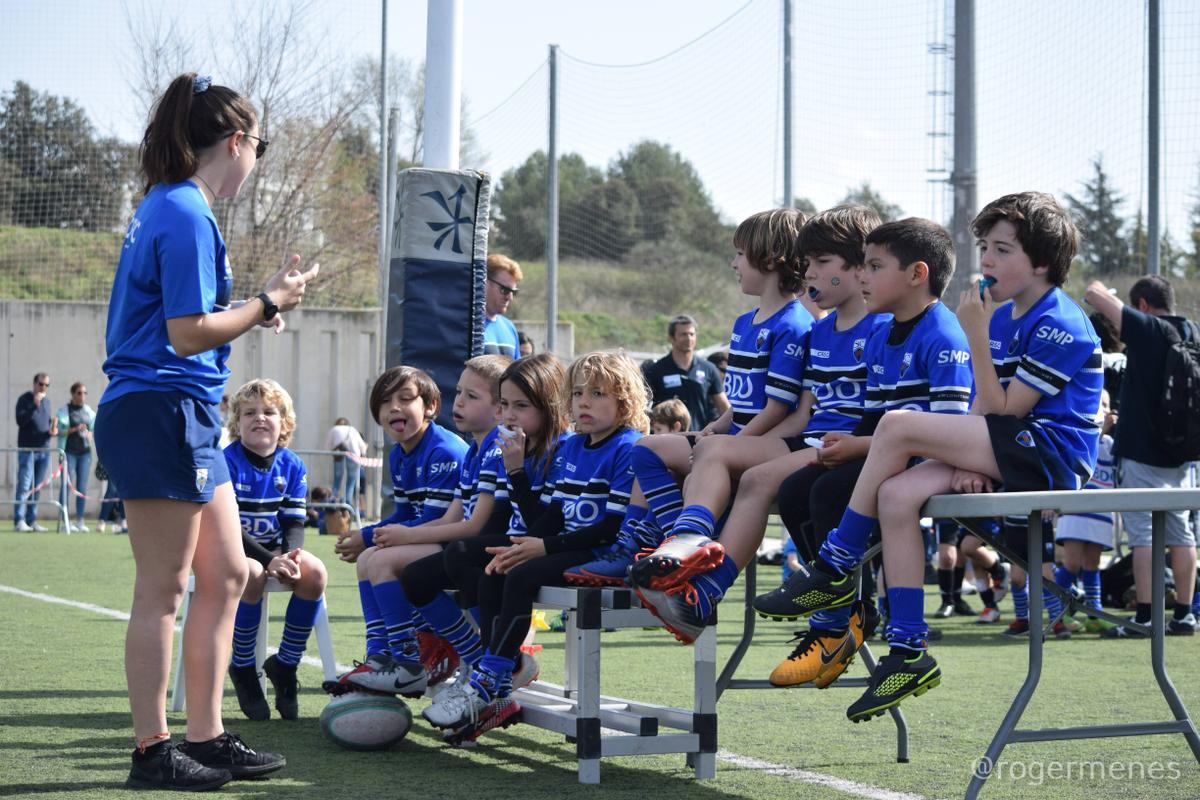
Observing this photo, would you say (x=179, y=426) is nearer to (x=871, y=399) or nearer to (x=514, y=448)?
(x=514, y=448)

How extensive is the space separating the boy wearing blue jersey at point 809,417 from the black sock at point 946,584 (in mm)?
5436

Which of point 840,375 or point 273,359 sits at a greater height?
point 273,359

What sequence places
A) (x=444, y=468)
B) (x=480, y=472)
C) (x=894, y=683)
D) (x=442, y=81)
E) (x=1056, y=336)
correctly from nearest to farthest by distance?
1. (x=894, y=683)
2. (x=1056, y=336)
3. (x=480, y=472)
4. (x=444, y=468)
5. (x=442, y=81)

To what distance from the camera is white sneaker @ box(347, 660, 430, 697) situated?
5.27 meters

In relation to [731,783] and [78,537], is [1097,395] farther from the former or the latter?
[78,537]

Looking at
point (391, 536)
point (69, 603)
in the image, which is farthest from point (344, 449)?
point (391, 536)

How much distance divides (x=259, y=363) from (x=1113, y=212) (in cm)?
1412

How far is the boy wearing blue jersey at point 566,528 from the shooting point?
189 inches

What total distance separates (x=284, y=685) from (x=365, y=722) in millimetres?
855

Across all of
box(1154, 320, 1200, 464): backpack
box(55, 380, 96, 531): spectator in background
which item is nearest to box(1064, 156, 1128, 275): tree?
box(1154, 320, 1200, 464): backpack

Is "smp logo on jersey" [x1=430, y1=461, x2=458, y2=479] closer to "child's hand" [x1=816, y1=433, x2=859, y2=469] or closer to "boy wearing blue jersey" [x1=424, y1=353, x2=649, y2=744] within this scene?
"boy wearing blue jersey" [x1=424, y1=353, x2=649, y2=744]

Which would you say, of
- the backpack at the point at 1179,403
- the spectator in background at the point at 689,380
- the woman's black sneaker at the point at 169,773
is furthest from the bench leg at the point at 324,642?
the spectator in background at the point at 689,380

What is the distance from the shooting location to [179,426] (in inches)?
167

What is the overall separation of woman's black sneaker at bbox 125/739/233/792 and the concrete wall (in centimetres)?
1723
